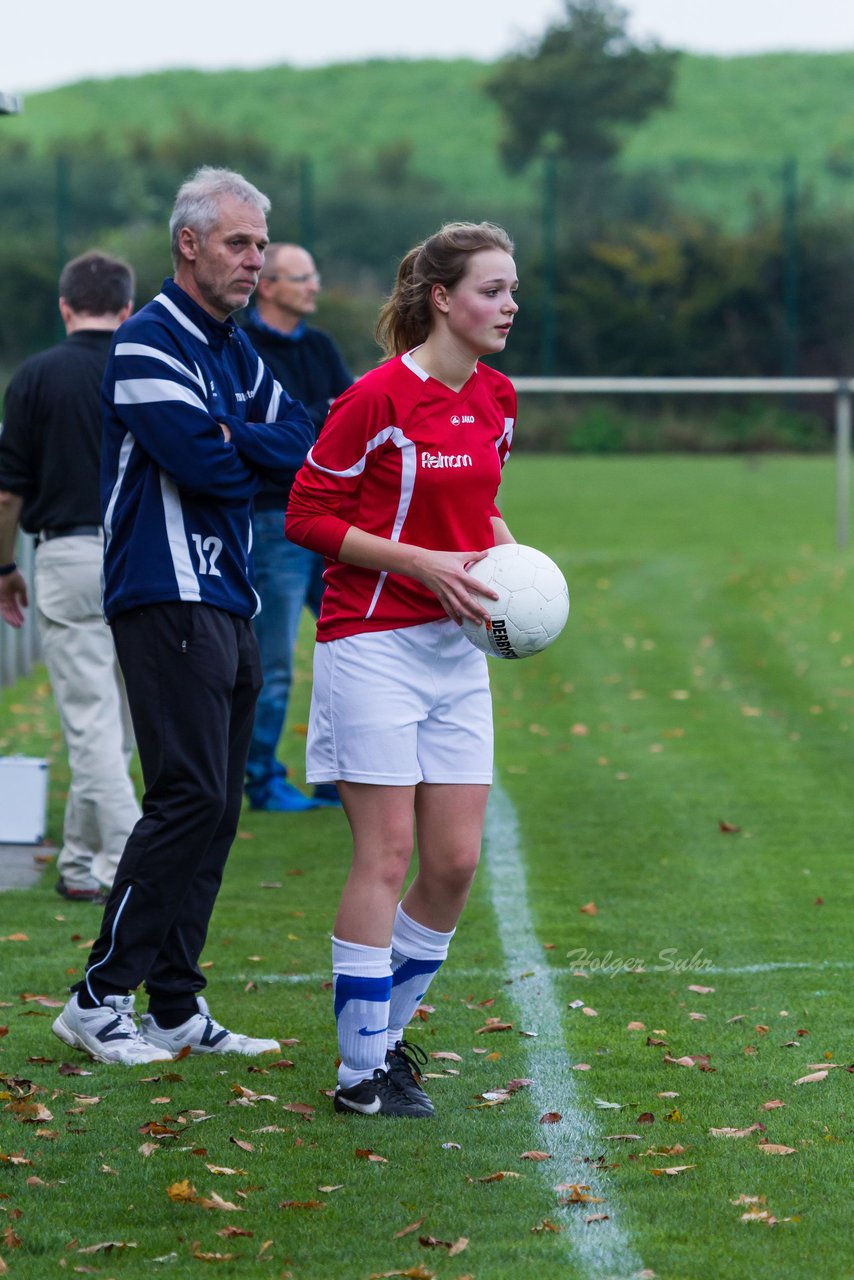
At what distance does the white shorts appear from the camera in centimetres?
421

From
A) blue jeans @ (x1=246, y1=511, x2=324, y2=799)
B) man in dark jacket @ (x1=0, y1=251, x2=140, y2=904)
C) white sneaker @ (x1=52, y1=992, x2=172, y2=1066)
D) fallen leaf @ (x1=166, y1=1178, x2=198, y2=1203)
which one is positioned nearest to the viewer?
fallen leaf @ (x1=166, y1=1178, x2=198, y2=1203)

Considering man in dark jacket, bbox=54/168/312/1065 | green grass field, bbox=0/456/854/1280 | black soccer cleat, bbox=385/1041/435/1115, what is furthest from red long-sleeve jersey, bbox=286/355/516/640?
green grass field, bbox=0/456/854/1280

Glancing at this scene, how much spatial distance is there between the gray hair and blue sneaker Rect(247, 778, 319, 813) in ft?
13.9

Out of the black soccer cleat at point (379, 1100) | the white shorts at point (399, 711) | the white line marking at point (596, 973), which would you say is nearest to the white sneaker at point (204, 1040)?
the black soccer cleat at point (379, 1100)

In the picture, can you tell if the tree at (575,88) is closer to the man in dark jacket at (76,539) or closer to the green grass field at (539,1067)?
the green grass field at (539,1067)

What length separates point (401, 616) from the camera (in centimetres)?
425

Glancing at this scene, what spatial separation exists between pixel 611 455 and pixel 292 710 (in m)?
18.9

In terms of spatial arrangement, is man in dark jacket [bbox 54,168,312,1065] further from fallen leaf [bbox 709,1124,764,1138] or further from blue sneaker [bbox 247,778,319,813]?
blue sneaker [bbox 247,778,319,813]

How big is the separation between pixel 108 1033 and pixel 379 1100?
0.87 m

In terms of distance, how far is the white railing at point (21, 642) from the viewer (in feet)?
40.2

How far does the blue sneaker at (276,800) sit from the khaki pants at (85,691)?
1.81 m

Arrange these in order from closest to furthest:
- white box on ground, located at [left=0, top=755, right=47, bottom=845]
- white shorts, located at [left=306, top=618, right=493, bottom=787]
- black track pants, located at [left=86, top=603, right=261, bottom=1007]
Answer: white shorts, located at [left=306, top=618, right=493, bottom=787], black track pants, located at [left=86, top=603, right=261, bottom=1007], white box on ground, located at [left=0, top=755, right=47, bottom=845]

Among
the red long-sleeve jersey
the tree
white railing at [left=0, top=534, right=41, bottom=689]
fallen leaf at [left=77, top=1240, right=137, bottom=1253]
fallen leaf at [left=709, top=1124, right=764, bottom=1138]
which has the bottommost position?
white railing at [left=0, top=534, right=41, bottom=689]

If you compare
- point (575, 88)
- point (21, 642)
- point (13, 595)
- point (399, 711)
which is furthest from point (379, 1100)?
point (575, 88)
